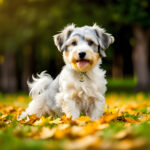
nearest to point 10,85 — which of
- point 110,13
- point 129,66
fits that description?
point 110,13

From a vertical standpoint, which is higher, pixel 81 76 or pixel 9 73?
pixel 9 73

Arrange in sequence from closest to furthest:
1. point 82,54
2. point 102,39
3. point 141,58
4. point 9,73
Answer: point 82,54
point 102,39
point 141,58
point 9,73

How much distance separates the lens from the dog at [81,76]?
5.27m

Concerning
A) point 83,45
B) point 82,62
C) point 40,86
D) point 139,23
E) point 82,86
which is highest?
point 139,23

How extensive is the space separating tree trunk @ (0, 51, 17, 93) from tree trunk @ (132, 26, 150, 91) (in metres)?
6.79

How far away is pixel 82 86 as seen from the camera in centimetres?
533

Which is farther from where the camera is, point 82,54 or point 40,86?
point 40,86

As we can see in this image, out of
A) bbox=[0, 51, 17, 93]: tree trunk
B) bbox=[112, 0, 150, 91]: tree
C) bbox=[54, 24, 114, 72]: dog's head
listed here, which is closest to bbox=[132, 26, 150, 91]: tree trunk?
bbox=[112, 0, 150, 91]: tree

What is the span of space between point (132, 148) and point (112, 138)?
643mm

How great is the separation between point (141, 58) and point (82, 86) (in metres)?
12.7

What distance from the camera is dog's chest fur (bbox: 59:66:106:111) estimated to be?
17.5 ft

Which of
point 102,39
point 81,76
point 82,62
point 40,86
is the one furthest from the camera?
point 40,86

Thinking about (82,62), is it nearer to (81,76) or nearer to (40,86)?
(81,76)

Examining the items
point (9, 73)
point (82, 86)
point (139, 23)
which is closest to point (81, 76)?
point (82, 86)
